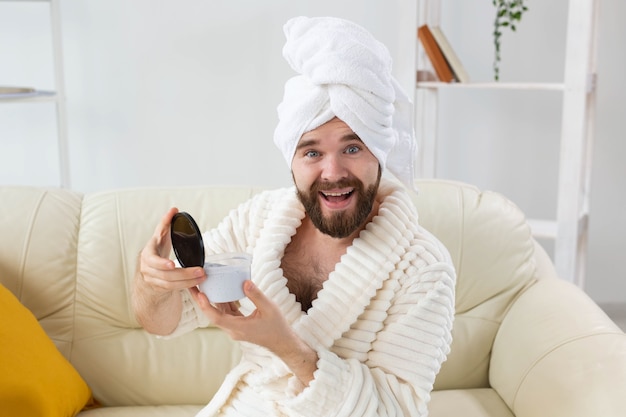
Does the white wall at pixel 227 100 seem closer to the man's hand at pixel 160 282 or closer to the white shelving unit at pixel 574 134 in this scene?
the white shelving unit at pixel 574 134

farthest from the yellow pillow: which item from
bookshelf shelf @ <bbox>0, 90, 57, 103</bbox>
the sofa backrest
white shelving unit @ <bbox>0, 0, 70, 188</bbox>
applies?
white shelving unit @ <bbox>0, 0, 70, 188</bbox>

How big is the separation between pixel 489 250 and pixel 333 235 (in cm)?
77

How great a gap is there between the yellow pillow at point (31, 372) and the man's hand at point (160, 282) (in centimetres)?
48

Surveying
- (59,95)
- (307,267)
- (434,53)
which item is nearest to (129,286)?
(307,267)

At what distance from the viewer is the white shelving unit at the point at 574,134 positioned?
114 inches

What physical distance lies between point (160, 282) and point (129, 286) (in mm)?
837

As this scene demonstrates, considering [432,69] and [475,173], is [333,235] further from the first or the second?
[475,173]

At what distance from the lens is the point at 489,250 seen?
7.63 feet

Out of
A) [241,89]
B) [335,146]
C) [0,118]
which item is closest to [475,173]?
[241,89]

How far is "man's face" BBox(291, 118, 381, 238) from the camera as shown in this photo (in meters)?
1.64

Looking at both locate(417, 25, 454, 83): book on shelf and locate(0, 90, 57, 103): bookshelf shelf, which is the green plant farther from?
locate(0, 90, 57, 103): bookshelf shelf

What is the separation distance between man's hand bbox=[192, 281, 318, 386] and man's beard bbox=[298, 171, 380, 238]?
0.27 metres

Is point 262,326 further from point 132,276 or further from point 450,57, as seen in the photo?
point 450,57

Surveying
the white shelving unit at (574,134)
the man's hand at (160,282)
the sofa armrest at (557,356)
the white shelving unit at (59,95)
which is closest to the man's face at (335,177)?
the man's hand at (160,282)
